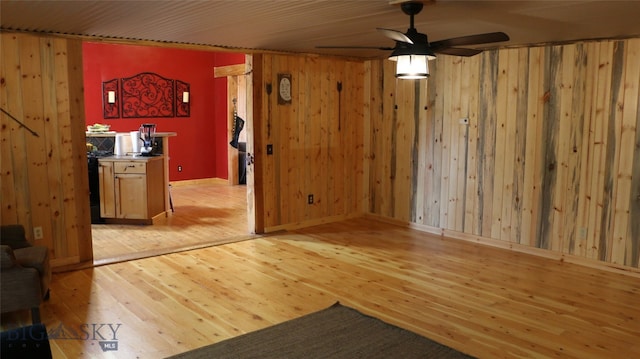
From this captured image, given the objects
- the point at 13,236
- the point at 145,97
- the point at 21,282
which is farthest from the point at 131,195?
the point at 21,282

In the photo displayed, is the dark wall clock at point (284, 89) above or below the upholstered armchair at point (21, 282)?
above

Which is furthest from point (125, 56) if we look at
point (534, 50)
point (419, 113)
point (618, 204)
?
point (618, 204)

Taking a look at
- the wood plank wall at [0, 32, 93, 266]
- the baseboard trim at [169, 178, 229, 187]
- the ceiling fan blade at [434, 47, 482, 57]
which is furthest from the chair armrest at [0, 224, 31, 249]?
the baseboard trim at [169, 178, 229, 187]

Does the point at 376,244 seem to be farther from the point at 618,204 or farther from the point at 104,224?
the point at 104,224

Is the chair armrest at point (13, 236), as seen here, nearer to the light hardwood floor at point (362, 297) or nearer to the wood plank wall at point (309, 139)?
the light hardwood floor at point (362, 297)

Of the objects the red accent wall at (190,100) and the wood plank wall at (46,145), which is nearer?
the wood plank wall at (46,145)

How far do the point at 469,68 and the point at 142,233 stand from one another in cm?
423

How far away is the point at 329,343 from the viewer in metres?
3.34

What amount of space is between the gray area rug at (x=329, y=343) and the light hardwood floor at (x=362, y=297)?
0.40 ft

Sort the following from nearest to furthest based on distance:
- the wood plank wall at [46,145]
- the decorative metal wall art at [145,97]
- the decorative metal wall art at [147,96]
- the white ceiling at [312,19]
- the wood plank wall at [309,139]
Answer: the white ceiling at [312,19] < the wood plank wall at [46,145] < the wood plank wall at [309,139] < the decorative metal wall art at [145,97] < the decorative metal wall art at [147,96]

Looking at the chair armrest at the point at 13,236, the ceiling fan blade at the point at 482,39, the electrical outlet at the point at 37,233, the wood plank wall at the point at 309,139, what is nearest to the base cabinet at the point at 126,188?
the wood plank wall at the point at 309,139

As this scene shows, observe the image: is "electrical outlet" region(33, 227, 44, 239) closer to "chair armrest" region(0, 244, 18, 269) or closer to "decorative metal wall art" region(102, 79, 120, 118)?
"chair armrest" region(0, 244, 18, 269)

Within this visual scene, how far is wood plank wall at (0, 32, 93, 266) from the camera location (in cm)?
447

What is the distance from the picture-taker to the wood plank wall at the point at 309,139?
6250mm
